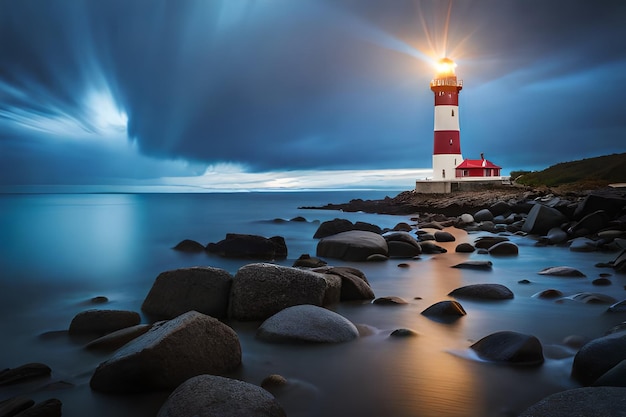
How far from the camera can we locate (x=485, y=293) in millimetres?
6941

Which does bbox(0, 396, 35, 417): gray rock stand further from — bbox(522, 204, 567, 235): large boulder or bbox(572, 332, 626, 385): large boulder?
bbox(522, 204, 567, 235): large boulder

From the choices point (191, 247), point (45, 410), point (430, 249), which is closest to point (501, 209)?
point (430, 249)

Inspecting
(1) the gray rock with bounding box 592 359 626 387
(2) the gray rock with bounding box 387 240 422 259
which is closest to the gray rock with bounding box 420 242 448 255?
(2) the gray rock with bounding box 387 240 422 259

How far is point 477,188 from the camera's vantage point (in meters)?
35.2

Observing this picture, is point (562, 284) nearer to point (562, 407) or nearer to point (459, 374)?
point (459, 374)

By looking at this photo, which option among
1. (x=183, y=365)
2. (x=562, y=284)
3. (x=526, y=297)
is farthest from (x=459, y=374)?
(x=562, y=284)

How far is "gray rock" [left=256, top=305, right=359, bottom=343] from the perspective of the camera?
4945 millimetres

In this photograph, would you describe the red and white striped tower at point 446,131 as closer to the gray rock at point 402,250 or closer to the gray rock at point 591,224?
the gray rock at point 591,224

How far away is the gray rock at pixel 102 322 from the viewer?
18.4ft

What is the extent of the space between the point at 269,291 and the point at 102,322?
1.85 meters

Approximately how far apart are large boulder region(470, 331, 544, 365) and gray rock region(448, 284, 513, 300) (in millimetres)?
2351

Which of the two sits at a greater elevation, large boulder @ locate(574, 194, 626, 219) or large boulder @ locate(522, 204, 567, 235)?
large boulder @ locate(574, 194, 626, 219)

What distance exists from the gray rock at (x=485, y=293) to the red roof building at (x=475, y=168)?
96.9 feet

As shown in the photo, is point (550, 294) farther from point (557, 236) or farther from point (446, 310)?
point (557, 236)
